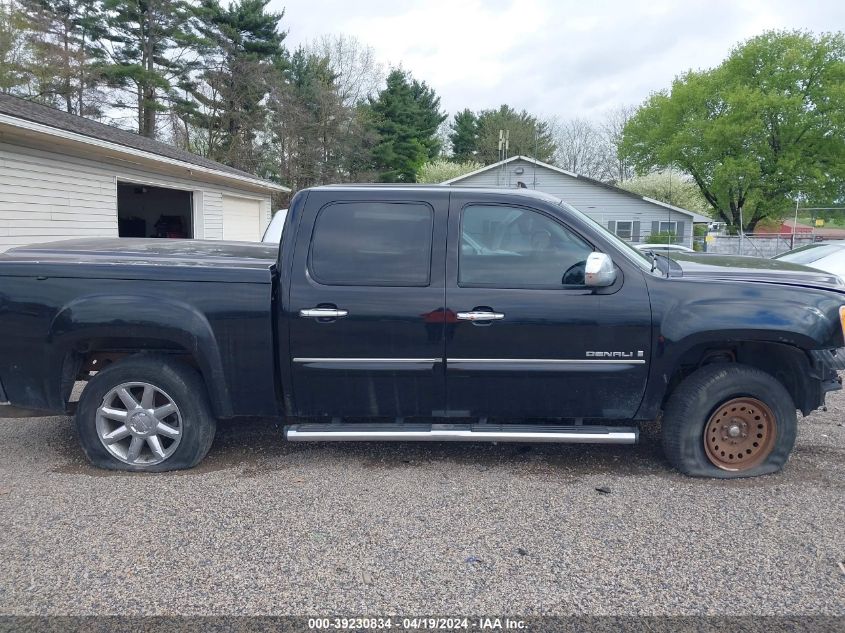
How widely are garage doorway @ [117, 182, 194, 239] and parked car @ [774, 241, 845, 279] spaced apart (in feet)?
46.2

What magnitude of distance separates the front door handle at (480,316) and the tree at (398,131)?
1506 inches

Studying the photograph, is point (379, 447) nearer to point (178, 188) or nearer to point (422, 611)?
point (422, 611)

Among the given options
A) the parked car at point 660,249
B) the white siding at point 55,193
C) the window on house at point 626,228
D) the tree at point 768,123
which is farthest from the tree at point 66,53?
the tree at point 768,123

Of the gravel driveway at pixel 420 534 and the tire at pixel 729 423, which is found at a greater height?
the tire at pixel 729 423

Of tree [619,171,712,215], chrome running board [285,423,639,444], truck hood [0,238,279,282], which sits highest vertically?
tree [619,171,712,215]

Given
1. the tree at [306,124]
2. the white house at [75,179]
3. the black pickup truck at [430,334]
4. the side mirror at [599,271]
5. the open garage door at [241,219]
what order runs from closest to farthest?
the side mirror at [599,271] → the black pickup truck at [430,334] → the white house at [75,179] → the open garage door at [241,219] → the tree at [306,124]

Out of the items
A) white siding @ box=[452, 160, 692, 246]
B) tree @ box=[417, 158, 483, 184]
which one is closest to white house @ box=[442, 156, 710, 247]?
white siding @ box=[452, 160, 692, 246]

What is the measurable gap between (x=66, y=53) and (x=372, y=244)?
99.5 feet

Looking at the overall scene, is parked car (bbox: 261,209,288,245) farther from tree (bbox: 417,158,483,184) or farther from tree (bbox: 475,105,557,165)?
tree (bbox: 475,105,557,165)

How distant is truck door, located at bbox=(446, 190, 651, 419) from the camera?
4.15 meters

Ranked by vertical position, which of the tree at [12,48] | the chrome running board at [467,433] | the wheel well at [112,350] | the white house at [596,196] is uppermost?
the tree at [12,48]

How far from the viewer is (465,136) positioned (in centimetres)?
5400

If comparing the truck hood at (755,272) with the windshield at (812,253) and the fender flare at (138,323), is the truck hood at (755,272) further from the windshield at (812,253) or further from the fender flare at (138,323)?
the windshield at (812,253)

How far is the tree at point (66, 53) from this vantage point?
2803cm
